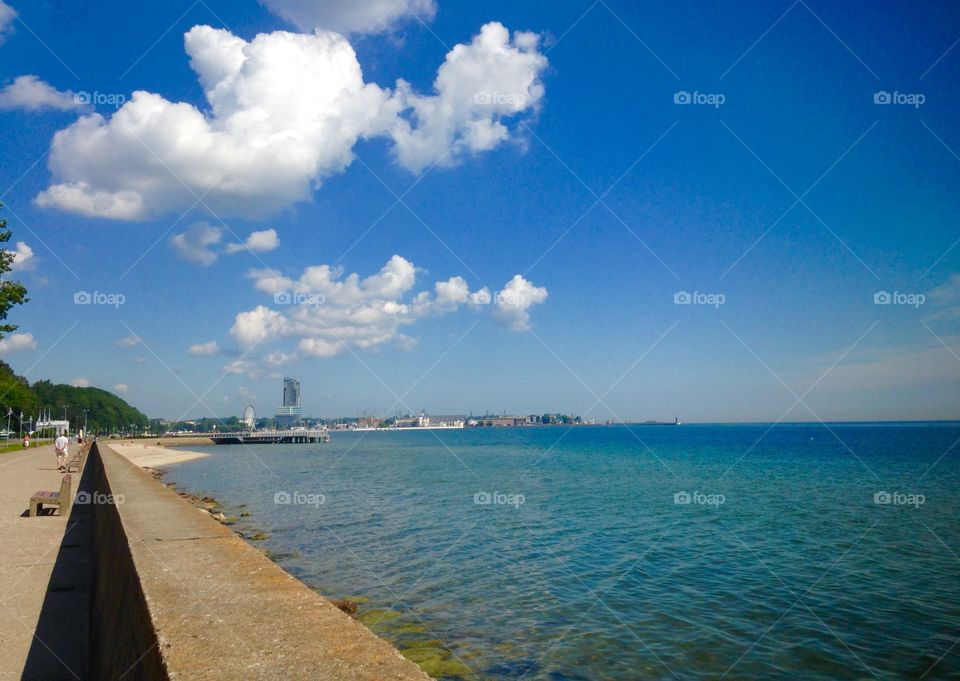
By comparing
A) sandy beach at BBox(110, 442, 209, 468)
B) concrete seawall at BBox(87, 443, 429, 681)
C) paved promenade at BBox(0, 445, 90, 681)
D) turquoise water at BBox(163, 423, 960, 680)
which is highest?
concrete seawall at BBox(87, 443, 429, 681)

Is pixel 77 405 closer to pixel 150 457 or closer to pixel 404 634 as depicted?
pixel 150 457

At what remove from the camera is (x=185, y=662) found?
4043mm

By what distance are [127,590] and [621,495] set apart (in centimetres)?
3235

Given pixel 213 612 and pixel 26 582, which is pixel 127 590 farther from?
pixel 26 582

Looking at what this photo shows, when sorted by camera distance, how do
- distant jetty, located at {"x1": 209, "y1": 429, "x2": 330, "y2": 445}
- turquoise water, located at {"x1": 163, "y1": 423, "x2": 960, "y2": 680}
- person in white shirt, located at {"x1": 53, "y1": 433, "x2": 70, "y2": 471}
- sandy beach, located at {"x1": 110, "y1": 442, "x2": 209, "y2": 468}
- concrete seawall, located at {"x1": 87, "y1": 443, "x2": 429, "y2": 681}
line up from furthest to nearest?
distant jetty, located at {"x1": 209, "y1": 429, "x2": 330, "y2": 445}, sandy beach, located at {"x1": 110, "y1": 442, "x2": 209, "y2": 468}, person in white shirt, located at {"x1": 53, "y1": 433, "x2": 70, "y2": 471}, turquoise water, located at {"x1": 163, "y1": 423, "x2": 960, "y2": 680}, concrete seawall, located at {"x1": 87, "y1": 443, "x2": 429, "y2": 681}

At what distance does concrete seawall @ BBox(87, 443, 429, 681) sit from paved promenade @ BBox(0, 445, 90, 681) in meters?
0.52

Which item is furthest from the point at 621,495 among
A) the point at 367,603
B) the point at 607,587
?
the point at 367,603

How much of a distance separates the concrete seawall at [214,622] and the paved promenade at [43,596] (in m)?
0.52

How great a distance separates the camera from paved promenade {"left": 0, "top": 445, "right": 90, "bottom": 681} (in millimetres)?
7961

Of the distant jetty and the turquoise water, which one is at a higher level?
the turquoise water

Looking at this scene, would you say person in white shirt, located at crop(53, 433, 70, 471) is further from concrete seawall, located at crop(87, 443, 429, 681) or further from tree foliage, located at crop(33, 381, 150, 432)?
tree foliage, located at crop(33, 381, 150, 432)

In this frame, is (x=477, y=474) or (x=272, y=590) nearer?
(x=272, y=590)

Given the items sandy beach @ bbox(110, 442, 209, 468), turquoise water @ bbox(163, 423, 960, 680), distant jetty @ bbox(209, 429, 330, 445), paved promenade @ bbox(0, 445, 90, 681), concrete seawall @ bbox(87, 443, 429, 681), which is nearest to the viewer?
concrete seawall @ bbox(87, 443, 429, 681)

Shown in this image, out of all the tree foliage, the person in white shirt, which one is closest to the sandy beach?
the person in white shirt
